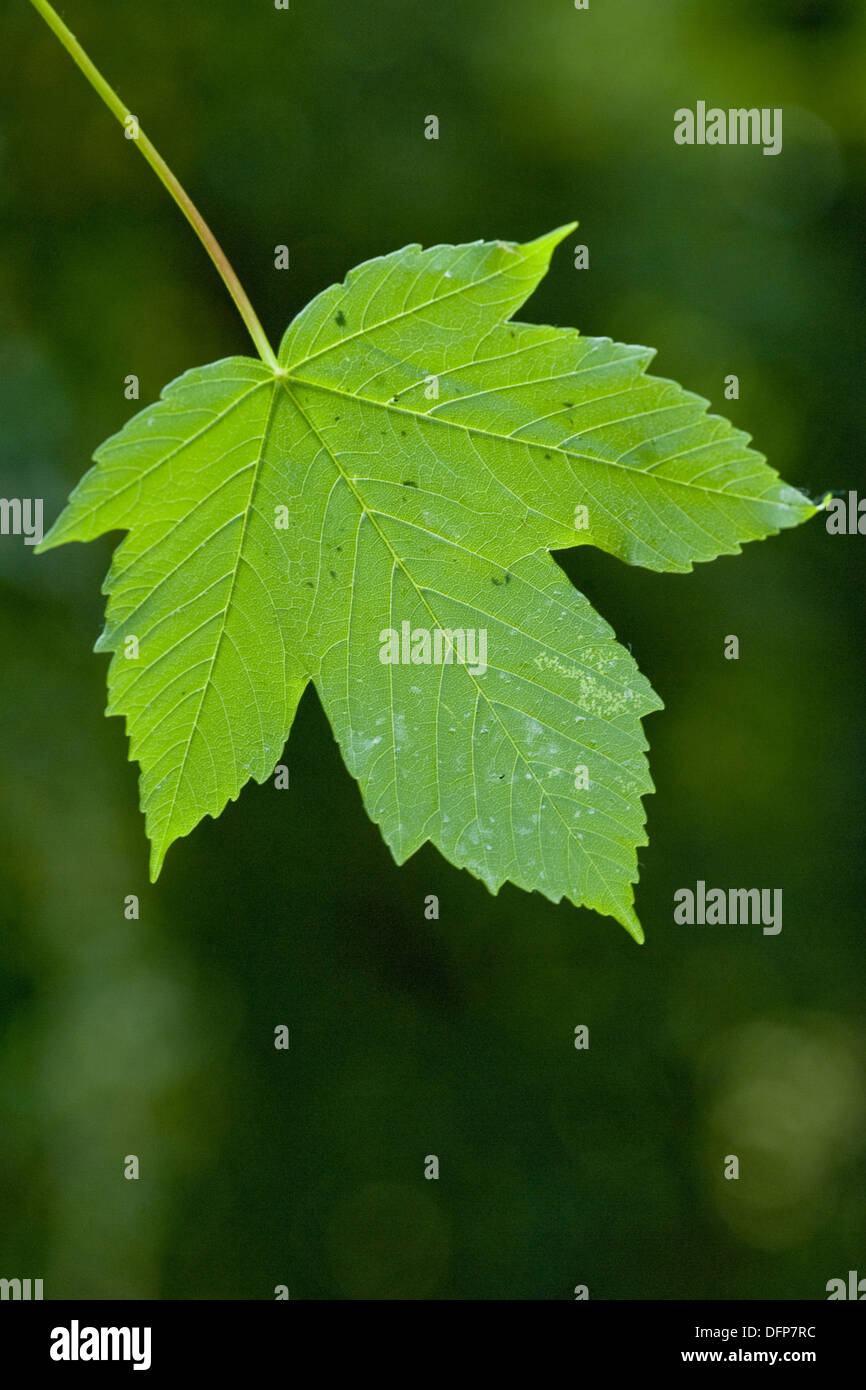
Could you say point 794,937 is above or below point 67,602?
below

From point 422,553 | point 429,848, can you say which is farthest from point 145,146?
point 429,848

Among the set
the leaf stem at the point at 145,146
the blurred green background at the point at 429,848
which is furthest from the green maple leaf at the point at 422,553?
the blurred green background at the point at 429,848

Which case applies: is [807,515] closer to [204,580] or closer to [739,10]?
[204,580]

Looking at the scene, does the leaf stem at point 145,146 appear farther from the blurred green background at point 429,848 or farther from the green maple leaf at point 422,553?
the blurred green background at point 429,848

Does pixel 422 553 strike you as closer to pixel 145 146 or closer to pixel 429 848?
pixel 145 146

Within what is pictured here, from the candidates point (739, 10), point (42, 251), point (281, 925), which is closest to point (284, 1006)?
point (281, 925)
